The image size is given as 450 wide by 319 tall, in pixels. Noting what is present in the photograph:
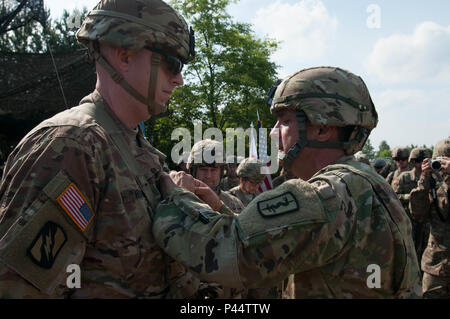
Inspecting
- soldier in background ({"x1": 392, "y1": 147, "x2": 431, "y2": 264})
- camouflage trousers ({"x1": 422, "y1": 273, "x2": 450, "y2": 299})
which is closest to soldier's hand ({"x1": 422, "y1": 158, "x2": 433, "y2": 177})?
camouflage trousers ({"x1": 422, "y1": 273, "x2": 450, "y2": 299})

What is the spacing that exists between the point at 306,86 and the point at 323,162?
57 centimetres

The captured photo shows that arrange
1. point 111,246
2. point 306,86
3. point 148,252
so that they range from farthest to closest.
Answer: point 306,86, point 148,252, point 111,246

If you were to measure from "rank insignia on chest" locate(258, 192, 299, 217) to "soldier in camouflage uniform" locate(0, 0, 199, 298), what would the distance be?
2.28 ft

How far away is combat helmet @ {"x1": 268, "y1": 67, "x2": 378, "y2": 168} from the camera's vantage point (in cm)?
290

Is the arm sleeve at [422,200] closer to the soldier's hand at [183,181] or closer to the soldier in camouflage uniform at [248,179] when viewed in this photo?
the soldier in camouflage uniform at [248,179]

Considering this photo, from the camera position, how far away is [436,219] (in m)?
7.12

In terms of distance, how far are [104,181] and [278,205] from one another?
1.01 metres

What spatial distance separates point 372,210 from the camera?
2559 millimetres

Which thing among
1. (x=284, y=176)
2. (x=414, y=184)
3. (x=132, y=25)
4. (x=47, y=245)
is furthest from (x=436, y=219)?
(x=47, y=245)

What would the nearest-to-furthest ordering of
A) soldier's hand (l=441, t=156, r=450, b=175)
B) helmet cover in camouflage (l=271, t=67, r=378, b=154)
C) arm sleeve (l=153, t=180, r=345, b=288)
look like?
1. arm sleeve (l=153, t=180, r=345, b=288)
2. helmet cover in camouflage (l=271, t=67, r=378, b=154)
3. soldier's hand (l=441, t=156, r=450, b=175)

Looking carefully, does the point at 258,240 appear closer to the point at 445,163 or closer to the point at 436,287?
the point at 445,163

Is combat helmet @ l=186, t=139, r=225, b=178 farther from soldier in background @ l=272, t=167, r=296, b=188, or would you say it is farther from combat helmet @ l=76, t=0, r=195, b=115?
combat helmet @ l=76, t=0, r=195, b=115
